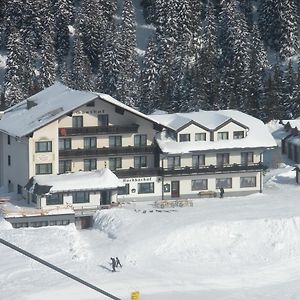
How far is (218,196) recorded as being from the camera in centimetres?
5647

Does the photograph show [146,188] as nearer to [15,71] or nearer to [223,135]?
[223,135]

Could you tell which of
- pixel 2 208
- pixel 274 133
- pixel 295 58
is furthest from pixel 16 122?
pixel 295 58

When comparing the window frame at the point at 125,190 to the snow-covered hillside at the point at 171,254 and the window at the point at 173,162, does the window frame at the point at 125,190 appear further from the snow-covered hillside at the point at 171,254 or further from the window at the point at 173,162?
the window at the point at 173,162

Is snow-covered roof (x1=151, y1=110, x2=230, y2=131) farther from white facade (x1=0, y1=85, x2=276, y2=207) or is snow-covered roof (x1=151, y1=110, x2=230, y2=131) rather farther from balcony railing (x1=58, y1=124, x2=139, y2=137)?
balcony railing (x1=58, y1=124, x2=139, y2=137)

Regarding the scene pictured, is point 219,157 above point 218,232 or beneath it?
above

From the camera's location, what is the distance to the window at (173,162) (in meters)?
56.1

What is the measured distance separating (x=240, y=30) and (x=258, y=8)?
15929 mm

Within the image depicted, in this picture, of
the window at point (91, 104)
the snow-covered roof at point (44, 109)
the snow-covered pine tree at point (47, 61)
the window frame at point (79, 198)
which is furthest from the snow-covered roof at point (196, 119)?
the snow-covered pine tree at point (47, 61)

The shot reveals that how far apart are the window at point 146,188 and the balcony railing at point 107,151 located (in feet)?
7.52

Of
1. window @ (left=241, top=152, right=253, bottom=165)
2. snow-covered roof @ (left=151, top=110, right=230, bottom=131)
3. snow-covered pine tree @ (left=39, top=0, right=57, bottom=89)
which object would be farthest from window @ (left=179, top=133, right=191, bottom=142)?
snow-covered pine tree @ (left=39, top=0, right=57, bottom=89)

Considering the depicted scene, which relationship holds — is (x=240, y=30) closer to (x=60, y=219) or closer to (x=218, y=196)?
(x=218, y=196)

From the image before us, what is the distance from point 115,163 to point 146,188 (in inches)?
109

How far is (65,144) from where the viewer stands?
180 ft

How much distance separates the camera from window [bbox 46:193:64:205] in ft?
169
